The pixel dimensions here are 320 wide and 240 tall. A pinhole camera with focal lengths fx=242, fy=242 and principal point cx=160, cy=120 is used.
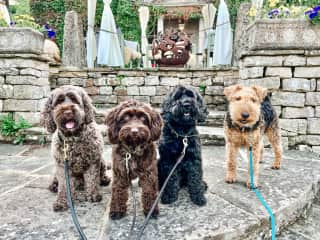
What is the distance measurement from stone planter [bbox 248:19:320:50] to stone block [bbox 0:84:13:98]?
498 centimetres

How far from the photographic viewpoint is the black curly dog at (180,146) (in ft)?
7.53

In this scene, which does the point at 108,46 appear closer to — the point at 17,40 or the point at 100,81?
the point at 100,81

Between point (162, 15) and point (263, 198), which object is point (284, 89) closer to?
point (263, 198)

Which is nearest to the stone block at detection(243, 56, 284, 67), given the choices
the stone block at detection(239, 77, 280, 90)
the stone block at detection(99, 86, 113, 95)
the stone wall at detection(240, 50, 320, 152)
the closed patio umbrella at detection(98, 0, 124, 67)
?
the stone wall at detection(240, 50, 320, 152)

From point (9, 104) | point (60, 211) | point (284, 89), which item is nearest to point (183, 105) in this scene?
point (60, 211)

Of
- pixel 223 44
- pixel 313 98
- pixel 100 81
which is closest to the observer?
pixel 313 98

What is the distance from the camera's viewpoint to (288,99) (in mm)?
4508

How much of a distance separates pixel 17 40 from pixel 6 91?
42.2 inches

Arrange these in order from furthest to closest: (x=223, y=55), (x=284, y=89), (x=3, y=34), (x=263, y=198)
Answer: (x=223, y=55) < (x=3, y=34) < (x=284, y=89) < (x=263, y=198)

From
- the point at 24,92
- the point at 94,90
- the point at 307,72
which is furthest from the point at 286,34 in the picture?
the point at 24,92

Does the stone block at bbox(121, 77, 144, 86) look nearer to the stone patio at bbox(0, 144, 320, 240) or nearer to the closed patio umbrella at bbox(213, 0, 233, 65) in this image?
the closed patio umbrella at bbox(213, 0, 233, 65)

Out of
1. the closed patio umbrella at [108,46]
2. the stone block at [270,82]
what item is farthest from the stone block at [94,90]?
the stone block at [270,82]

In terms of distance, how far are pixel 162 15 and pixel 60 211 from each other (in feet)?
41.5

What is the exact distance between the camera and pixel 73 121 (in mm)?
2057
